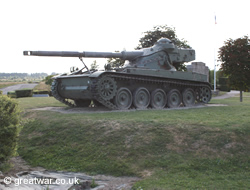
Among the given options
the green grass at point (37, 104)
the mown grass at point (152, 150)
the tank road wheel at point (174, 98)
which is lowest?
the mown grass at point (152, 150)

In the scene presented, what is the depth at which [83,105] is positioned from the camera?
16.8 metres

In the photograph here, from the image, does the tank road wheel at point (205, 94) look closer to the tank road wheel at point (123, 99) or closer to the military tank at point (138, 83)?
the military tank at point (138, 83)

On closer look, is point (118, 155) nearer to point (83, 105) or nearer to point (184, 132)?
point (184, 132)

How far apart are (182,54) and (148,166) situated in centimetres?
1143

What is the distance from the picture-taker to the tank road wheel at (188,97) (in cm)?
1708

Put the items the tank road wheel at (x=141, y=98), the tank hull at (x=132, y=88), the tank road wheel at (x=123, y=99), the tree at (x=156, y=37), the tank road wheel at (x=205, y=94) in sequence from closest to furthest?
1. the tank hull at (x=132, y=88)
2. the tank road wheel at (x=123, y=99)
3. the tank road wheel at (x=141, y=98)
4. the tank road wheel at (x=205, y=94)
5. the tree at (x=156, y=37)

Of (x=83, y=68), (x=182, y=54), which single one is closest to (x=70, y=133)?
(x=83, y=68)

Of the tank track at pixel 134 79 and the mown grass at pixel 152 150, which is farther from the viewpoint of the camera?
the tank track at pixel 134 79

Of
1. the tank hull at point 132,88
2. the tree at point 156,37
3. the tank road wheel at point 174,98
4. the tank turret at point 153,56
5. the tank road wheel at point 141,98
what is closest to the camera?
the tank hull at point 132,88

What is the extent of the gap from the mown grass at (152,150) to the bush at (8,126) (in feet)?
3.02

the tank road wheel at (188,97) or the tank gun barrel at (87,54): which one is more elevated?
the tank gun barrel at (87,54)

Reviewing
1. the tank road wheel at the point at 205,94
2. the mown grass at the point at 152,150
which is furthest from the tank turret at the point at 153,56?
the mown grass at the point at 152,150

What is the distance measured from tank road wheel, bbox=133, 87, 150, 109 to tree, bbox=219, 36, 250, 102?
536 centimetres

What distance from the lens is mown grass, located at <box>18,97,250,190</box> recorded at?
6.67 meters
